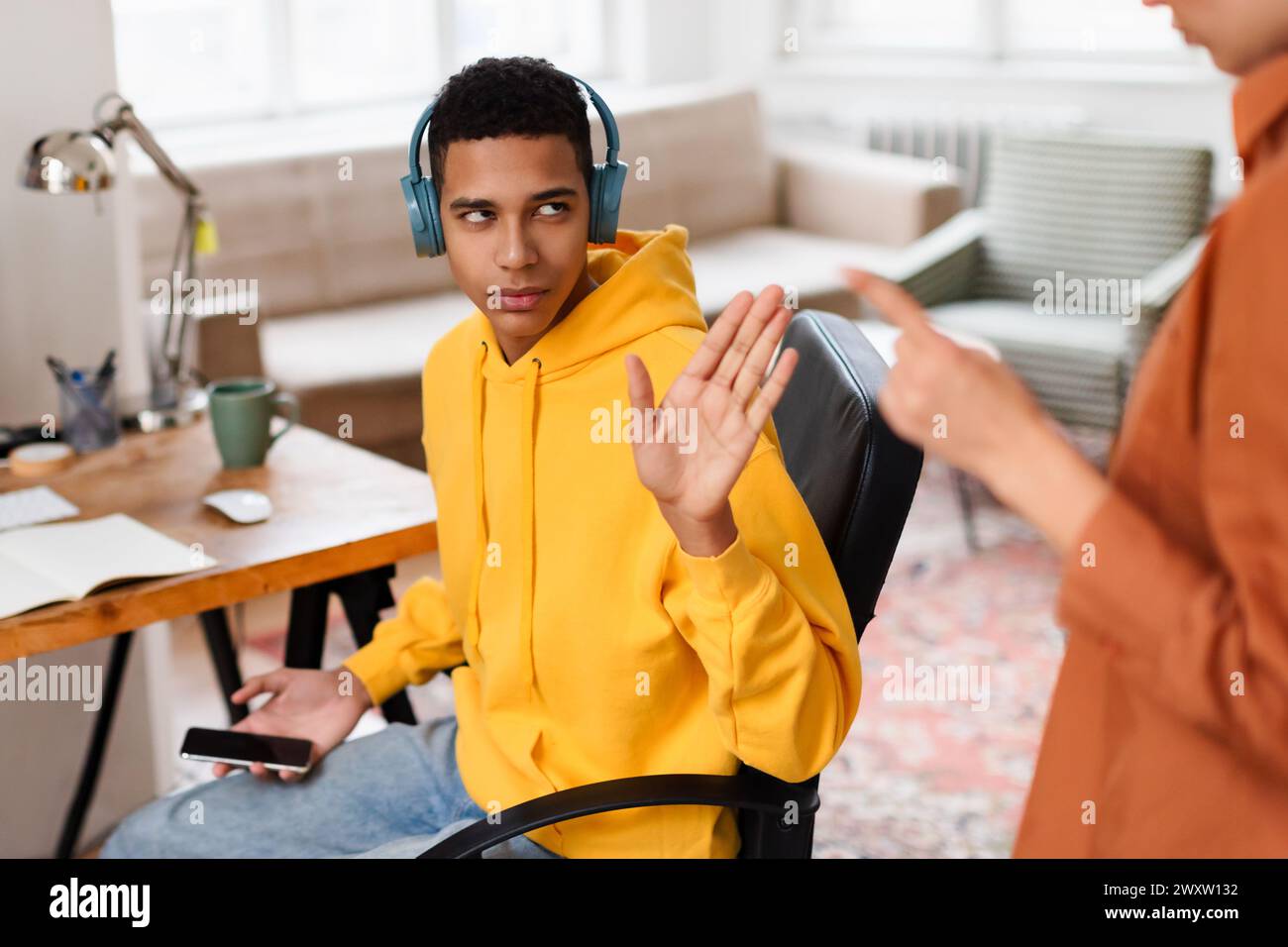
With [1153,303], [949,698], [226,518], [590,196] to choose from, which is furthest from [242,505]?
[1153,303]

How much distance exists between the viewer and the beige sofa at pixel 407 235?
11.3 ft

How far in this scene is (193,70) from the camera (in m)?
4.54

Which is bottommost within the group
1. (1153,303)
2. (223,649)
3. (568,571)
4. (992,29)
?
(223,649)

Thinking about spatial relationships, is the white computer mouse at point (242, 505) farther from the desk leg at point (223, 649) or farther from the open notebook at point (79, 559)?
the desk leg at point (223, 649)

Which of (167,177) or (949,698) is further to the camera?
(949,698)

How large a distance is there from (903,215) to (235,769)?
3420 millimetres

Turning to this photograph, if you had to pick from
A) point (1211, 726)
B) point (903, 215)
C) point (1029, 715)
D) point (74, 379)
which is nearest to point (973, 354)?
point (1211, 726)

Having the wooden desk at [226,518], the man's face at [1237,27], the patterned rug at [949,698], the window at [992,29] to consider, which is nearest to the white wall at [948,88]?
the window at [992,29]

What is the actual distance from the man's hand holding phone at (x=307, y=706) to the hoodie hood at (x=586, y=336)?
0.24 meters

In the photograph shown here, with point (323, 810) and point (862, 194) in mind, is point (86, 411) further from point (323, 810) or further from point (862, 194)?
point (862, 194)

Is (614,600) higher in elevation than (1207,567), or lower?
lower

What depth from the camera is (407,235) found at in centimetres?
401

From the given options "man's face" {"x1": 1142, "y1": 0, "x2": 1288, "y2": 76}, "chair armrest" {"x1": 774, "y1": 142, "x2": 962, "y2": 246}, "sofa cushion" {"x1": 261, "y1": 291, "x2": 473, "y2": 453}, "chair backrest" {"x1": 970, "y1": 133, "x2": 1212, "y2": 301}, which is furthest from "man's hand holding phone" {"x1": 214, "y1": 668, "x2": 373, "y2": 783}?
"chair armrest" {"x1": 774, "y1": 142, "x2": 962, "y2": 246}

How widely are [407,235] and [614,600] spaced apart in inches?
114
